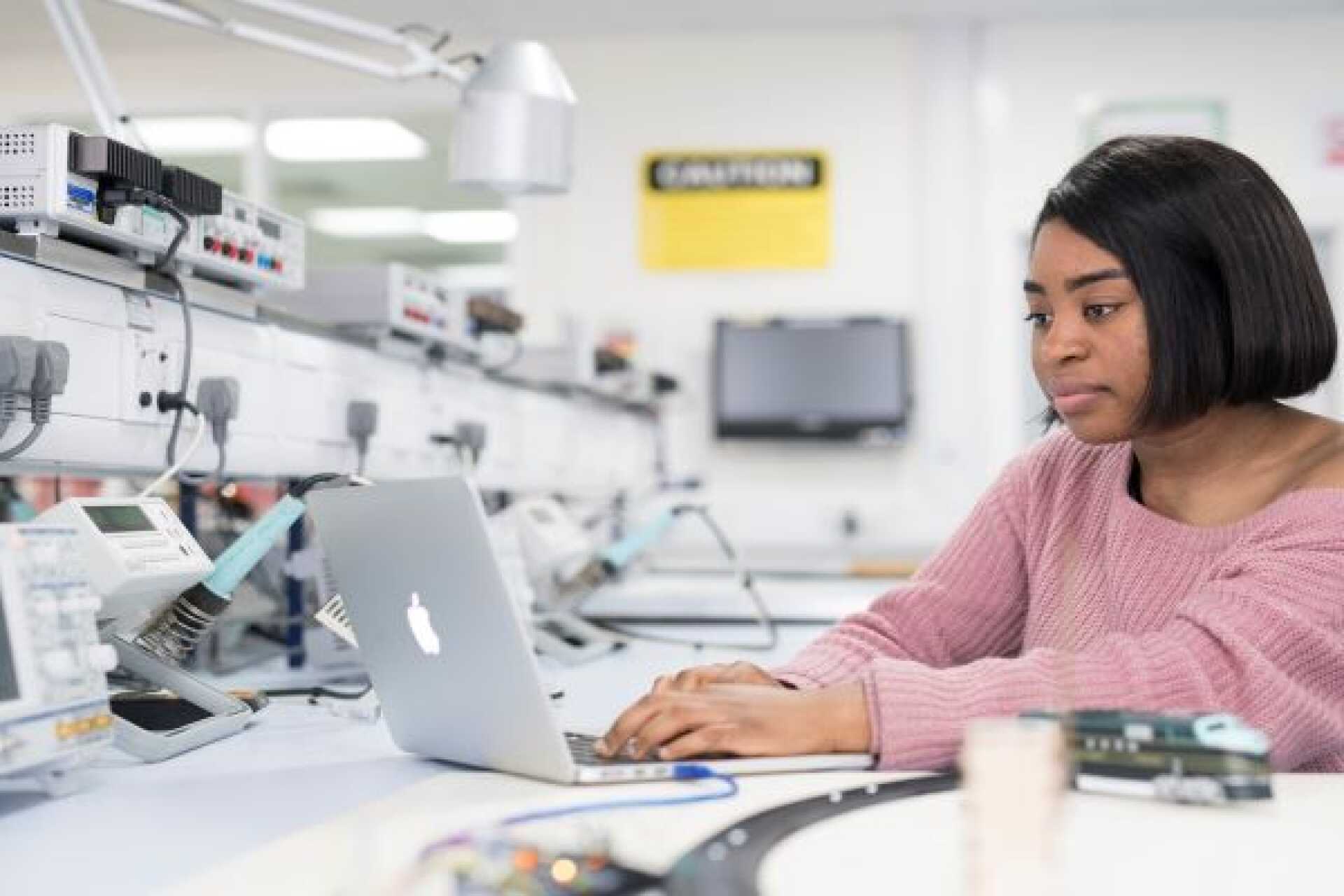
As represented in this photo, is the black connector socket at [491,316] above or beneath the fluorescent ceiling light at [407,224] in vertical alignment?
beneath

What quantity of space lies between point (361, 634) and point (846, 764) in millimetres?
442

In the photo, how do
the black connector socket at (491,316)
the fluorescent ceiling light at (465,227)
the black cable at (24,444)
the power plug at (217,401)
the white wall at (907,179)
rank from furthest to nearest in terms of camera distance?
the fluorescent ceiling light at (465,227), the white wall at (907,179), the black connector socket at (491,316), the power plug at (217,401), the black cable at (24,444)

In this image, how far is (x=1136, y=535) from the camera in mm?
1452

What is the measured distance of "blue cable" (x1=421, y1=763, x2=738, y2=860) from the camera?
1021mm

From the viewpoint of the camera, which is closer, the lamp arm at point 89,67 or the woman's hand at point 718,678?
the woman's hand at point 718,678

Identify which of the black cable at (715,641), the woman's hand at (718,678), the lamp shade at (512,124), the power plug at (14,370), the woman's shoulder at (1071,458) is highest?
the lamp shade at (512,124)

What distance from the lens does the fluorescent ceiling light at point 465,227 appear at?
9.06 meters

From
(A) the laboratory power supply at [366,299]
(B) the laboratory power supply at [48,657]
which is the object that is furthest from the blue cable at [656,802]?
(A) the laboratory power supply at [366,299]

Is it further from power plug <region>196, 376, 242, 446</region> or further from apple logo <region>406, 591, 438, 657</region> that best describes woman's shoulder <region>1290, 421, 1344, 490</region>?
power plug <region>196, 376, 242, 446</region>

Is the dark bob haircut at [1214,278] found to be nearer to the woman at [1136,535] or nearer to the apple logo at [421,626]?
the woman at [1136,535]

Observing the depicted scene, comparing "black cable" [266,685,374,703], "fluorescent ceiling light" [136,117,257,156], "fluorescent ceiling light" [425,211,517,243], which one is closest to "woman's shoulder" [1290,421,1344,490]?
"black cable" [266,685,374,703]

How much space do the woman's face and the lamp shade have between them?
34.7 inches

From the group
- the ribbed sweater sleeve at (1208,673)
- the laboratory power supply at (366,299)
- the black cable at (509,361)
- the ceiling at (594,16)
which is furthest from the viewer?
the ceiling at (594,16)

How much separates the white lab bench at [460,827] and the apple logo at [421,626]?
11 centimetres
